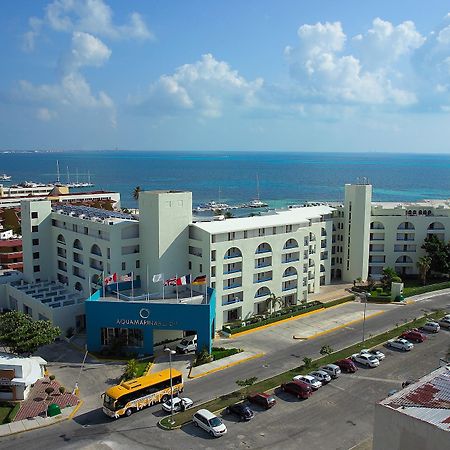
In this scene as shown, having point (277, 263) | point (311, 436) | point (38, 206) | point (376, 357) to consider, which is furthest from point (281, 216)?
point (311, 436)

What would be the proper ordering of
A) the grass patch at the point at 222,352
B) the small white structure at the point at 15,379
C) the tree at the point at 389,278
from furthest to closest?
the tree at the point at 389,278 → the grass patch at the point at 222,352 → the small white structure at the point at 15,379

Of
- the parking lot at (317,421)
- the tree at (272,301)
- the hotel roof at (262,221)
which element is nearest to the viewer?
the parking lot at (317,421)

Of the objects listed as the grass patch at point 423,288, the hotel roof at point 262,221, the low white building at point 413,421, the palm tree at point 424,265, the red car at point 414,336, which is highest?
the hotel roof at point 262,221

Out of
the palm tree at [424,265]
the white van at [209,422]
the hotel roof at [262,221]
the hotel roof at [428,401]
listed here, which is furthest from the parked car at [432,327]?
the white van at [209,422]

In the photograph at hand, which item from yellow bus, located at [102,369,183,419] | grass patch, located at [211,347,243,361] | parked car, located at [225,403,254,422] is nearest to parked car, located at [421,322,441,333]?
grass patch, located at [211,347,243,361]

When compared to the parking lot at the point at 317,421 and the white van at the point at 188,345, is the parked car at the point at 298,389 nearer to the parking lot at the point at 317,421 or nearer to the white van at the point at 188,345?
the parking lot at the point at 317,421

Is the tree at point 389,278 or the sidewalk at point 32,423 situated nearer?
the sidewalk at point 32,423

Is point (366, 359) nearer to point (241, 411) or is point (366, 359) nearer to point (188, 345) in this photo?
point (241, 411)
